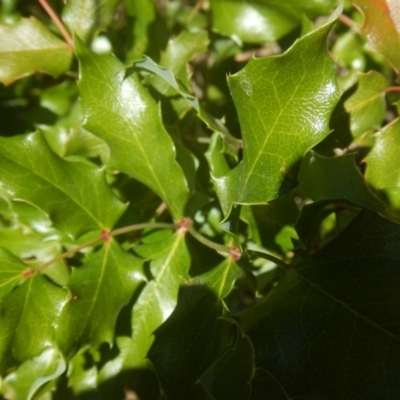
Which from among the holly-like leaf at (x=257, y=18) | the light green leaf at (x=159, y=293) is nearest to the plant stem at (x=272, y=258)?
the light green leaf at (x=159, y=293)

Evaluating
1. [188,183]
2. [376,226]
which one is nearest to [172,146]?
[188,183]

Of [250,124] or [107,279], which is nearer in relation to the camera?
[250,124]

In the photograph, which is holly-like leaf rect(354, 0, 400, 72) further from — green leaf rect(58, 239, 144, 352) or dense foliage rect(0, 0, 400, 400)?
green leaf rect(58, 239, 144, 352)

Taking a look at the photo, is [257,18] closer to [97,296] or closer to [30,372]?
[97,296]

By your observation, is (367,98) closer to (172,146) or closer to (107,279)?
(172,146)

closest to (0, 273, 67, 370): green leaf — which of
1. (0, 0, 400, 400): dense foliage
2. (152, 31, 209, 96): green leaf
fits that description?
(0, 0, 400, 400): dense foliage

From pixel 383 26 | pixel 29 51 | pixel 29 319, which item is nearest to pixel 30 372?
pixel 29 319

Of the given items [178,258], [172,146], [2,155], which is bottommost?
[178,258]
